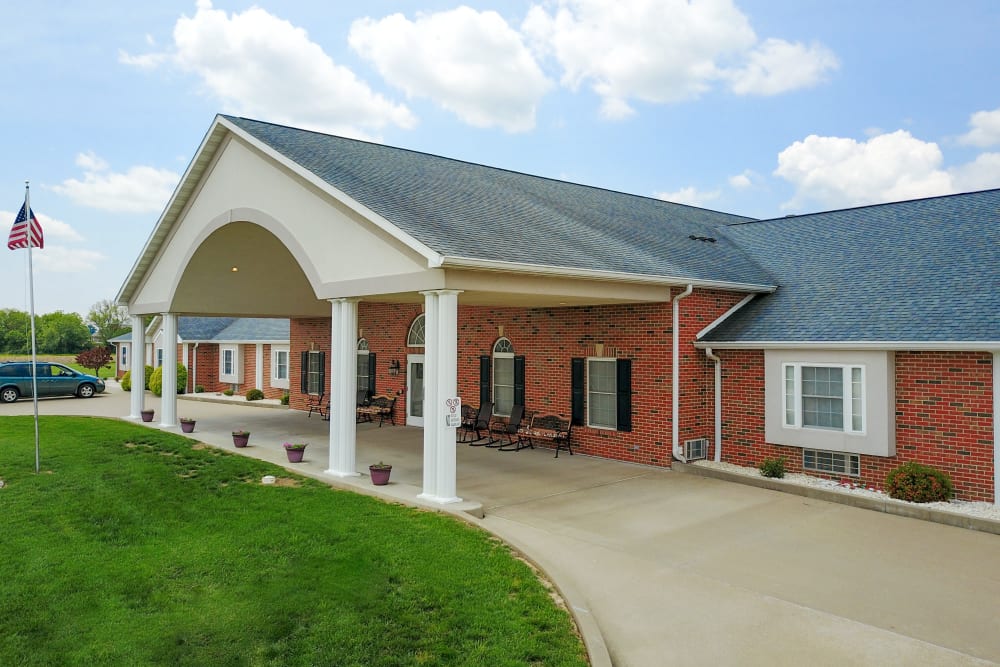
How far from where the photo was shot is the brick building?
10445 mm

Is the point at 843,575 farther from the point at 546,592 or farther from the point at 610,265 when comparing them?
the point at 610,265

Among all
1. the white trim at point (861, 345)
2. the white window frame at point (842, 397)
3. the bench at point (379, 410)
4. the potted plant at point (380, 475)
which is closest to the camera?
the white trim at point (861, 345)

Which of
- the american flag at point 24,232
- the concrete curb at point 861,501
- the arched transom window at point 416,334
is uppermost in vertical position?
the american flag at point 24,232

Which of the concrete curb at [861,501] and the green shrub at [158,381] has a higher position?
the green shrub at [158,381]

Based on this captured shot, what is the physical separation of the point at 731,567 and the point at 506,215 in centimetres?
777

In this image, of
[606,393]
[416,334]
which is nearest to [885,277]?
[606,393]

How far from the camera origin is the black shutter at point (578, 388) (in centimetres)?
1495

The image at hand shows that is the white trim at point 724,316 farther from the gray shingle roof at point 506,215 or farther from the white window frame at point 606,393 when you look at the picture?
the white window frame at point 606,393

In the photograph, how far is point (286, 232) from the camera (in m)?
13.1

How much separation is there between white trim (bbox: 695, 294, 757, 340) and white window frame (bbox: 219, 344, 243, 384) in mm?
22277

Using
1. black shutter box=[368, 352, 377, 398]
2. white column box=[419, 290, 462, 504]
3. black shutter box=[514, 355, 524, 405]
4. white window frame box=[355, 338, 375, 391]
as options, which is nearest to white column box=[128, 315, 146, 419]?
white window frame box=[355, 338, 375, 391]

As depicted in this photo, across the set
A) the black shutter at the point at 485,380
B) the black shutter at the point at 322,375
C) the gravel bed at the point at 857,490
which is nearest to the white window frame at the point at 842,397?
the gravel bed at the point at 857,490

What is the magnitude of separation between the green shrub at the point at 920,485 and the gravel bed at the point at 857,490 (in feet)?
0.33

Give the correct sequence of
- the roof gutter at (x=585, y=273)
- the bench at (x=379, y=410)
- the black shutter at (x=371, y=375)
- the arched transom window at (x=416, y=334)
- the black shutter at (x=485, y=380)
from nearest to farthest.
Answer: the roof gutter at (x=585, y=273) < the black shutter at (x=485, y=380) < the arched transom window at (x=416, y=334) < the bench at (x=379, y=410) < the black shutter at (x=371, y=375)
